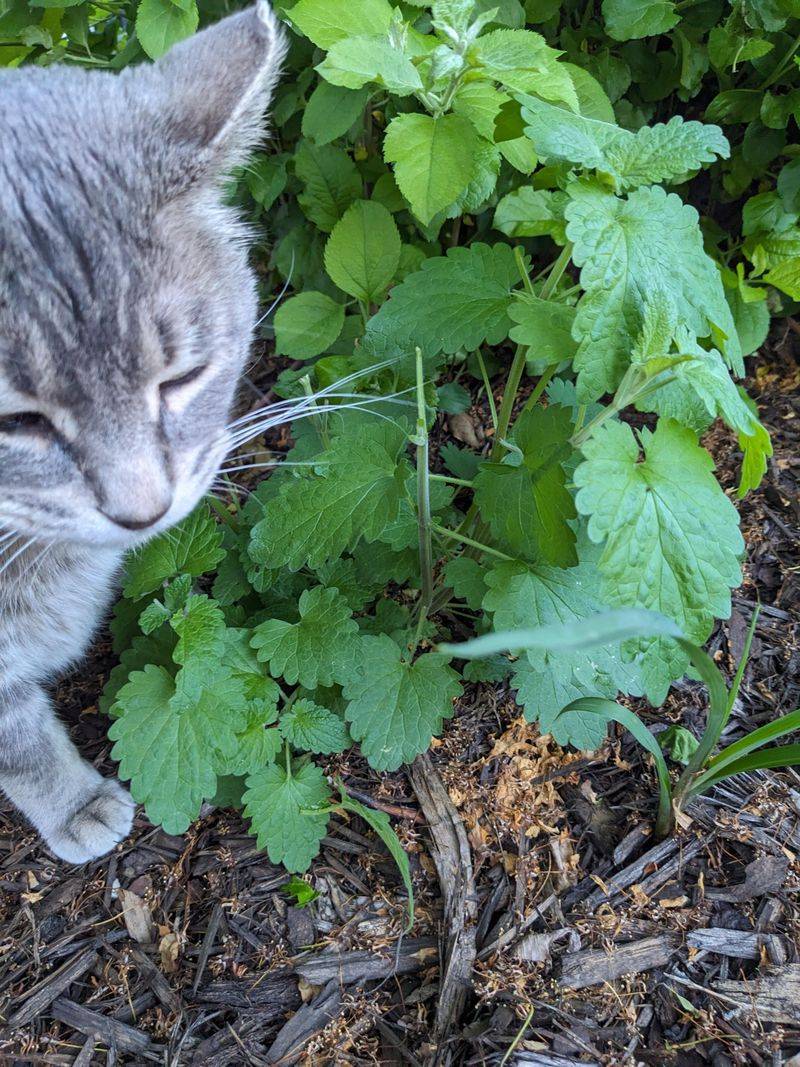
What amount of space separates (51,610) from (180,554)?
0.37 m

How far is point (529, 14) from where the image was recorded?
195cm

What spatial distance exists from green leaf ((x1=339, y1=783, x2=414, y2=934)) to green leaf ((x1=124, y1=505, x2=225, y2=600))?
563mm

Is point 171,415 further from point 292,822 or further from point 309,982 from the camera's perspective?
point 309,982

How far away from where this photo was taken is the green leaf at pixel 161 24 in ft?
5.90

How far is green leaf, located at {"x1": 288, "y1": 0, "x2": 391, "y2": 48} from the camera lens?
5.13 ft

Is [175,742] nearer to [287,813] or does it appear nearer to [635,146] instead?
[287,813]

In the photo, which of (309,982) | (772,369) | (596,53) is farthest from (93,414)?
(772,369)

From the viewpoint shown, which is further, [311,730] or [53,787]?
[53,787]

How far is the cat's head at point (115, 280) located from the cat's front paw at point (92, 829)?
0.72 metres

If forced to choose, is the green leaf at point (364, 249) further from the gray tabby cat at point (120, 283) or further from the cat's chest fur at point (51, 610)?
the cat's chest fur at point (51, 610)

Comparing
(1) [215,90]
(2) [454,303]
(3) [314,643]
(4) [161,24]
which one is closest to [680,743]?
(3) [314,643]

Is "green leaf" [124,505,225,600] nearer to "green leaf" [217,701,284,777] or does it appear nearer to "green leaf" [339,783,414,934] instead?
"green leaf" [217,701,284,777]

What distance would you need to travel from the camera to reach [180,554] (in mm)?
1740

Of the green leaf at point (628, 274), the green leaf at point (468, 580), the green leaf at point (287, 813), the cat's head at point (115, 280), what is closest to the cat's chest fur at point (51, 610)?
the cat's head at point (115, 280)
